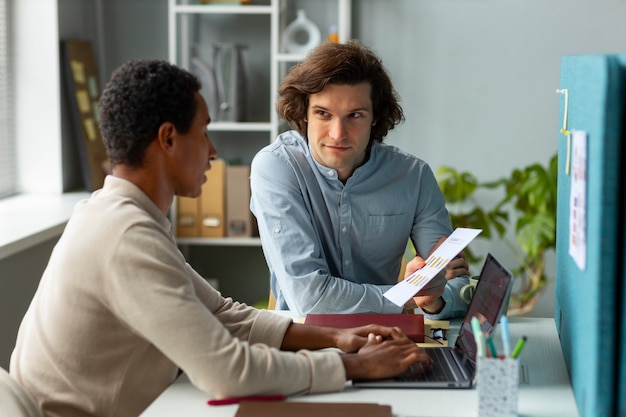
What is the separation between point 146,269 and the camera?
1471mm

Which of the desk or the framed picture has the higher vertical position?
the framed picture

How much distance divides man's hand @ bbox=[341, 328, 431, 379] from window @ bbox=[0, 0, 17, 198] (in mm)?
2570

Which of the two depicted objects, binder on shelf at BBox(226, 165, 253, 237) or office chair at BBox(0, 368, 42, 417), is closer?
office chair at BBox(0, 368, 42, 417)

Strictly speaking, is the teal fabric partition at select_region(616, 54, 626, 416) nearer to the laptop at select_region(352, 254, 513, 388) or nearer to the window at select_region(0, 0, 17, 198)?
the laptop at select_region(352, 254, 513, 388)

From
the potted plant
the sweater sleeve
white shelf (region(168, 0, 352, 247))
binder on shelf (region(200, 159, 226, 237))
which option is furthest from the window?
the sweater sleeve

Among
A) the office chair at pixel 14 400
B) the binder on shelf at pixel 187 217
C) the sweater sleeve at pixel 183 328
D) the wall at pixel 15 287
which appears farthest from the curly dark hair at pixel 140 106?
the binder on shelf at pixel 187 217

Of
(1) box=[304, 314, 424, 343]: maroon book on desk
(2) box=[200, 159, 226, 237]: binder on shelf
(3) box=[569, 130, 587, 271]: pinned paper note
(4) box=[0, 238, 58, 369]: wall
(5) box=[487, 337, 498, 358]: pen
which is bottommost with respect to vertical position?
(4) box=[0, 238, 58, 369]: wall

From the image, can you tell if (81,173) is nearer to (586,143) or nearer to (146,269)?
(146,269)

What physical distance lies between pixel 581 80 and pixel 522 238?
2500 millimetres

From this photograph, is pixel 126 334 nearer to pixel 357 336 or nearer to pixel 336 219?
pixel 357 336

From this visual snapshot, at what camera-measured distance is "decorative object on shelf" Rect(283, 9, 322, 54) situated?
414 centimetres

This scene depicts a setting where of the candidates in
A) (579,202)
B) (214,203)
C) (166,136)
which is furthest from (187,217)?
(579,202)

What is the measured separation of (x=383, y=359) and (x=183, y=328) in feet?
1.29

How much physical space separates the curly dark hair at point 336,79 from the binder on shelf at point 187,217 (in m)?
1.65
